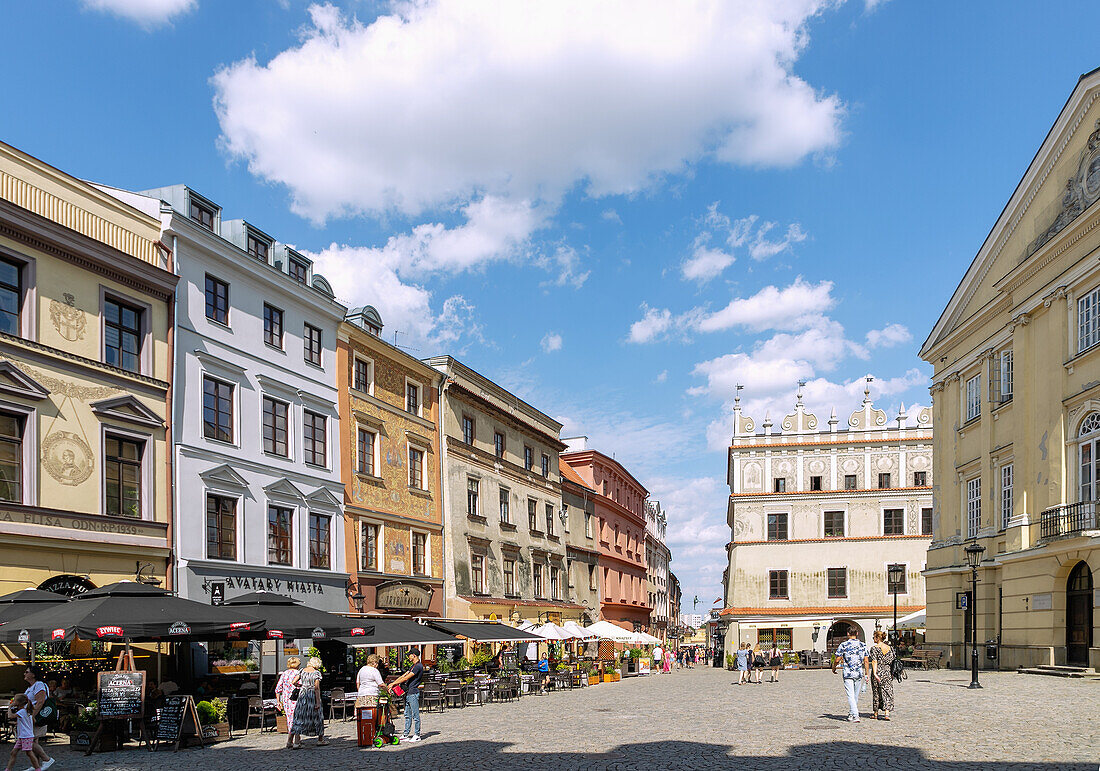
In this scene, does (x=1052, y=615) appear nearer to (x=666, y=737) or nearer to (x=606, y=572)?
(x=666, y=737)

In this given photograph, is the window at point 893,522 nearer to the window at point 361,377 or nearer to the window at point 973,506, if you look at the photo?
the window at point 973,506

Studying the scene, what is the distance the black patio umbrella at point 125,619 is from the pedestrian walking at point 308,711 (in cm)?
191

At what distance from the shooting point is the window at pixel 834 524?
6472 centimetres

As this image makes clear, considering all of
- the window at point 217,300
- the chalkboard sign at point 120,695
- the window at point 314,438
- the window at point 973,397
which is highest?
the window at point 217,300

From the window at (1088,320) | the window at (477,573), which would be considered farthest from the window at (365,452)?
the window at (1088,320)

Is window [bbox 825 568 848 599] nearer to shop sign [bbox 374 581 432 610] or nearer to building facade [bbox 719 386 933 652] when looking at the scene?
building facade [bbox 719 386 933 652]

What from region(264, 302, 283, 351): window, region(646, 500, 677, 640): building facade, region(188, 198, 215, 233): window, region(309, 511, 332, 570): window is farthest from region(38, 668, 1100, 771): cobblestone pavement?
region(646, 500, 677, 640): building facade

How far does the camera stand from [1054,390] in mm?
31812

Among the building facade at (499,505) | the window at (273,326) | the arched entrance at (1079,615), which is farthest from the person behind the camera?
the building facade at (499,505)

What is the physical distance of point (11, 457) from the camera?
68.7 ft

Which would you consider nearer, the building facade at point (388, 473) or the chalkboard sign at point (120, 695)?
the chalkboard sign at point (120, 695)

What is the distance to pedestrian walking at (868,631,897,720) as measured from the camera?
19.5 meters

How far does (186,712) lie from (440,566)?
68.8 ft

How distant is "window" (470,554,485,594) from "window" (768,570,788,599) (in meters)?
28.6
